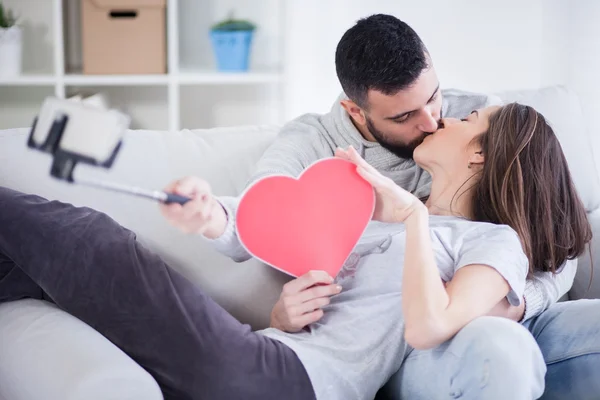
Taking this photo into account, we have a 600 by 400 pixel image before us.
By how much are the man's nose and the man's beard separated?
35 millimetres

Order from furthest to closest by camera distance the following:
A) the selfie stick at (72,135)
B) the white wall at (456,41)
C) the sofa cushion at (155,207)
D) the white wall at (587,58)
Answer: the white wall at (456,41) < the white wall at (587,58) < the sofa cushion at (155,207) < the selfie stick at (72,135)

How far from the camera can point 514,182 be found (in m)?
1.50

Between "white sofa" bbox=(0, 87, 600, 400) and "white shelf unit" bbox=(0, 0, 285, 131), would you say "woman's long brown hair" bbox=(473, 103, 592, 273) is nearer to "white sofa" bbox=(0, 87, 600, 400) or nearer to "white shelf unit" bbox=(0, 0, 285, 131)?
"white sofa" bbox=(0, 87, 600, 400)

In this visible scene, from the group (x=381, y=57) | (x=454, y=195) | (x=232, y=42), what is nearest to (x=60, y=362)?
(x=454, y=195)

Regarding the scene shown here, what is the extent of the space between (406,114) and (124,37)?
1.60 m

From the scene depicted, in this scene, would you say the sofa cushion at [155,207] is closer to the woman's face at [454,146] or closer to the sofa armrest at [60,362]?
the sofa armrest at [60,362]

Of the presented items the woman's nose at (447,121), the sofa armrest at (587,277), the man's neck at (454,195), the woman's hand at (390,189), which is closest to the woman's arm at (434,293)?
the woman's hand at (390,189)

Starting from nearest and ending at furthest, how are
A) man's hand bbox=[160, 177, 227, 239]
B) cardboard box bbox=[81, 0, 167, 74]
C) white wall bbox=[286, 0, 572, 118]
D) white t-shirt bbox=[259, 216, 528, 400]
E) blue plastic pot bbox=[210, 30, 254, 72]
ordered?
man's hand bbox=[160, 177, 227, 239] → white t-shirt bbox=[259, 216, 528, 400] → cardboard box bbox=[81, 0, 167, 74] → blue plastic pot bbox=[210, 30, 254, 72] → white wall bbox=[286, 0, 572, 118]

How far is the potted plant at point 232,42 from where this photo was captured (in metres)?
3.07

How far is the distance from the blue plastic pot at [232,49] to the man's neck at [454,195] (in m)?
1.66

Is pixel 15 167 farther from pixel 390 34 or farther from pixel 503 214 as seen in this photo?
pixel 503 214

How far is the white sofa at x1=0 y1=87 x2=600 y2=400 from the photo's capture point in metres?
1.20

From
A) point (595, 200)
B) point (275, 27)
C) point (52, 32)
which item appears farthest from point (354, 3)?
point (595, 200)

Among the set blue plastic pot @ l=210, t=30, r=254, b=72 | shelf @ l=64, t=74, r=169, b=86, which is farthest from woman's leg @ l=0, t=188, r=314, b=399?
blue plastic pot @ l=210, t=30, r=254, b=72
